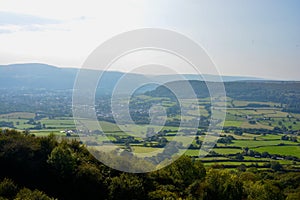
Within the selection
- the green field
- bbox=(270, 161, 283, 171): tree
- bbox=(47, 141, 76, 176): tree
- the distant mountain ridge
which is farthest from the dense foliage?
the distant mountain ridge

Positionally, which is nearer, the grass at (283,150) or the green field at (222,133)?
the green field at (222,133)

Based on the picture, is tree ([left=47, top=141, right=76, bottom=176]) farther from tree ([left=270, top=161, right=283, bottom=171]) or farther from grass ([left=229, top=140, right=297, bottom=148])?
grass ([left=229, top=140, right=297, bottom=148])

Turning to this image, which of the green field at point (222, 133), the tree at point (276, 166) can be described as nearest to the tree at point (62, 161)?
the green field at point (222, 133)

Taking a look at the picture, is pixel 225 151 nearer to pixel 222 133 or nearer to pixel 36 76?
pixel 222 133

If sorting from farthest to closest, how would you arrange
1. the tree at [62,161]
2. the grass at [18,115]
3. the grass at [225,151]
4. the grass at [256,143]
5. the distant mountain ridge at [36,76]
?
the distant mountain ridge at [36,76] → the grass at [18,115] → the grass at [256,143] → the grass at [225,151] → the tree at [62,161]

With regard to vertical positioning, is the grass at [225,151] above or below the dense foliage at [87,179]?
below

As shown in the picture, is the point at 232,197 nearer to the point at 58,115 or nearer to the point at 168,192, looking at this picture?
the point at 168,192

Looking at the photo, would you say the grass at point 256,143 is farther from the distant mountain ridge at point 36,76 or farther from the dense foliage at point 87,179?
the distant mountain ridge at point 36,76

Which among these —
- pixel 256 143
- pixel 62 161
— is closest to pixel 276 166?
pixel 256 143
